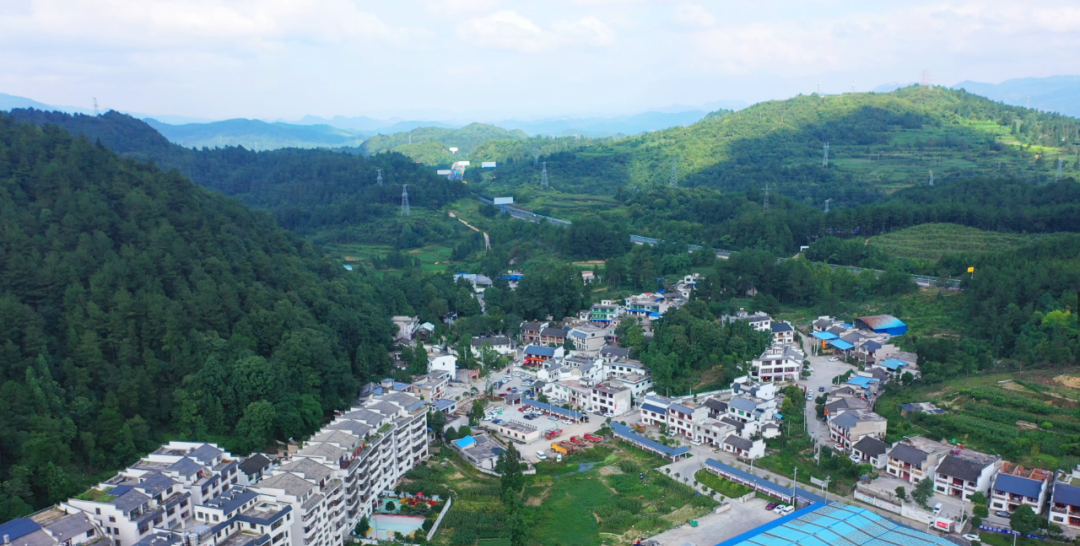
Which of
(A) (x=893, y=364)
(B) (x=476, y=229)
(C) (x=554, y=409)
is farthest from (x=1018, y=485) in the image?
(B) (x=476, y=229)

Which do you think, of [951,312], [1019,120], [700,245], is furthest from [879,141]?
[951,312]

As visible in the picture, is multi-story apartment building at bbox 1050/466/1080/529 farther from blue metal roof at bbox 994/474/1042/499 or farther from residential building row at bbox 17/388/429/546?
residential building row at bbox 17/388/429/546

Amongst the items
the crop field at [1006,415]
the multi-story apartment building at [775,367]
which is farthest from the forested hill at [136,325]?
the crop field at [1006,415]

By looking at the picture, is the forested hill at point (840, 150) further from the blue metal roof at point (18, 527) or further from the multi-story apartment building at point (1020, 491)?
the blue metal roof at point (18, 527)

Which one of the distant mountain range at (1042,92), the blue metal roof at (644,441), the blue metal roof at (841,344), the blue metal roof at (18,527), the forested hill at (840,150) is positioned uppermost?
the distant mountain range at (1042,92)

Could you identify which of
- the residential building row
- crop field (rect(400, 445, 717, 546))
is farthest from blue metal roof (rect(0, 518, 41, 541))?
crop field (rect(400, 445, 717, 546))
